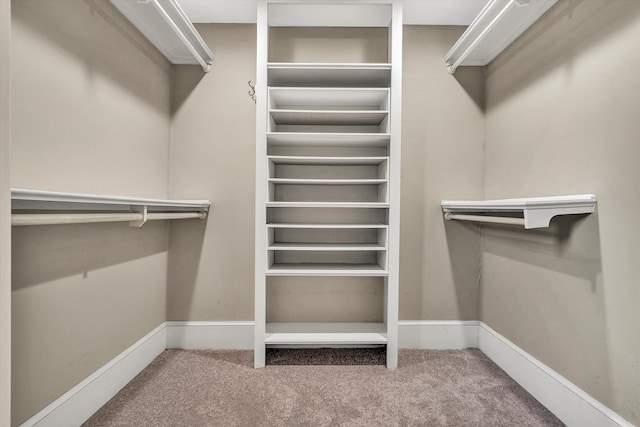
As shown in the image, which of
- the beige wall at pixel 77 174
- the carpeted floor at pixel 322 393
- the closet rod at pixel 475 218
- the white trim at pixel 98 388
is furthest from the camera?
the closet rod at pixel 475 218

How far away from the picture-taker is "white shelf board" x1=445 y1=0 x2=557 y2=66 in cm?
147

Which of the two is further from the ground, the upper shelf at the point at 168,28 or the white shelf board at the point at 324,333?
the upper shelf at the point at 168,28

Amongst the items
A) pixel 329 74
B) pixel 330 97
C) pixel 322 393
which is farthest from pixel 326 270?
pixel 329 74

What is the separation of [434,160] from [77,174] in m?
2.03

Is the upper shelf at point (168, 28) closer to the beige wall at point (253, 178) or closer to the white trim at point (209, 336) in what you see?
the beige wall at point (253, 178)

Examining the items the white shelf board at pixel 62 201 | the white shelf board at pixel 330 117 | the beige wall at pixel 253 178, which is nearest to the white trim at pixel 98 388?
the beige wall at pixel 253 178

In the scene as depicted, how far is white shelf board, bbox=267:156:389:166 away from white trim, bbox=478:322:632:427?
1.34 meters

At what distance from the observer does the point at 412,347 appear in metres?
2.04

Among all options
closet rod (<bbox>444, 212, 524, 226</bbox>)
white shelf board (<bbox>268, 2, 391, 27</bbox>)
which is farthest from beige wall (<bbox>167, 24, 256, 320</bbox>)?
closet rod (<bbox>444, 212, 524, 226</bbox>)

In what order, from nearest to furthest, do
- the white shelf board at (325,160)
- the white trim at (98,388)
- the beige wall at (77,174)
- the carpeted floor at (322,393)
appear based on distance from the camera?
the beige wall at (77,174) < the white trim at (98,388) < the carpeted floor at (322,393) < the white shelf board at (325,160)

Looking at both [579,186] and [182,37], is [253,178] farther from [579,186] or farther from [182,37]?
[579,186]

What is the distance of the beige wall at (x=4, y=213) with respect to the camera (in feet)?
2.56

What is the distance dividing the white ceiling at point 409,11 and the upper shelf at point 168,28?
0.24 m

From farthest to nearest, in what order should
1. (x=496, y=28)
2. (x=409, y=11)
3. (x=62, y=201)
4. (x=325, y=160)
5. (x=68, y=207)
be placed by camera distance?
(x=409, y=11) < (x=325, y=160) < (x=496, y=28) < (x=68, y=207) < (x=62, y=201)
